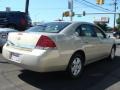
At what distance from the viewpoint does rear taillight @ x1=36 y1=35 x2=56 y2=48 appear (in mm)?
6391

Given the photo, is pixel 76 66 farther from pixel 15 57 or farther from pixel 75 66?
pixel 15 57

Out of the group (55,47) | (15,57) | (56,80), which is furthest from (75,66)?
(15,57)

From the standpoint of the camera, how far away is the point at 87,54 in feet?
25.5

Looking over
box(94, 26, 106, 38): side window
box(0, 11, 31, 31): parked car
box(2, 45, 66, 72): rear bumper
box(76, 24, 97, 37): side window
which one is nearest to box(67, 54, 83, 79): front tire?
box(2, 45, 66, 72): rear bumper

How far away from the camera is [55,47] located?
6.51 metres

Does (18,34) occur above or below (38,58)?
above

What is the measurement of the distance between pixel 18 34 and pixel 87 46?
1955 millimetres

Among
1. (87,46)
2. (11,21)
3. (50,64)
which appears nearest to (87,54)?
(87,46)

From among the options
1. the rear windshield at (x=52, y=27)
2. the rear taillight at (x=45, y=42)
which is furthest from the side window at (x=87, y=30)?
the rear taillight at (x=45, y=42)

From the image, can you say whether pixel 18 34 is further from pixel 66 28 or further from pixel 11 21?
pixel 11 21

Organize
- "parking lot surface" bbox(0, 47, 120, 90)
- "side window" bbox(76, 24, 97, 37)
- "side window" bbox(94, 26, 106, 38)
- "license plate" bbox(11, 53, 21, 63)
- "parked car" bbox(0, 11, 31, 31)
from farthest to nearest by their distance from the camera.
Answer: "parked car" bbox(0, 11, 31, 31) → "side window" bbox(94, 26, 106, 38) → "side window" bbox(76, 24, 97, 37) → "license plate" bbox(11, 53, 21, 63) → "parking lot surface" bbox(0, 47, 120, 90)

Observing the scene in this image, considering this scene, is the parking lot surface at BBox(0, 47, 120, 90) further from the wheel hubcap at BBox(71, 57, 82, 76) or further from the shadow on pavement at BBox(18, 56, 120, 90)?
the wheel hubcap at BBox(71, 57, 82, 76)

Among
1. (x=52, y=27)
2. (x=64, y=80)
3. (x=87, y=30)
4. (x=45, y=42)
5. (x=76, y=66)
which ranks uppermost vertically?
(x=52, y=27)

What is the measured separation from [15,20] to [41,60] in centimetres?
1213
